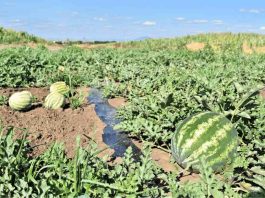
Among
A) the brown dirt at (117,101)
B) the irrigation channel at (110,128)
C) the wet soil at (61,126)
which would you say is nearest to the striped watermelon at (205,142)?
the wet soil at (61,126)

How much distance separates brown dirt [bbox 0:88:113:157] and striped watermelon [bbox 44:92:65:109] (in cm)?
8

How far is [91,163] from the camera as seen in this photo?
10.8 ft

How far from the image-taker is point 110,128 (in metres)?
5.21

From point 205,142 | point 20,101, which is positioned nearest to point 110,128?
point 20,101

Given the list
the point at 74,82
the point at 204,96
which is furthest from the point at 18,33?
the point at 204,96

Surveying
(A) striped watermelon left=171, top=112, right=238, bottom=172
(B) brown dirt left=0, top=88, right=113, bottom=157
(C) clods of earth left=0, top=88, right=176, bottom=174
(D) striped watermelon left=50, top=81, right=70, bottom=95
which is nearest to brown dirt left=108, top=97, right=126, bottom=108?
(C) clods of earth left=0, top=88, right=176, bottom=174

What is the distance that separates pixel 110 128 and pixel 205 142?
1.59 metres

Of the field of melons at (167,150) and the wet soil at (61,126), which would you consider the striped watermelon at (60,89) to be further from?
the field of melons at (167,150)

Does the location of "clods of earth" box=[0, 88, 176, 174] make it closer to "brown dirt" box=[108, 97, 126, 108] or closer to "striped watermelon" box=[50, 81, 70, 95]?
"brown dirt" box=[108, 97, 126, 108]

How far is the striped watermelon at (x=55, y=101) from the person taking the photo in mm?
5910

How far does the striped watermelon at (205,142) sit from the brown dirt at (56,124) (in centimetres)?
80

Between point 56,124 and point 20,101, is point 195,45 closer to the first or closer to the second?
point 20,101

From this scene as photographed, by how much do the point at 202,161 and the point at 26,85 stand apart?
476 cm

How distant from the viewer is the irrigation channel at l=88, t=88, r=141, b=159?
4484 mm
